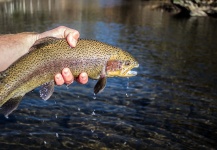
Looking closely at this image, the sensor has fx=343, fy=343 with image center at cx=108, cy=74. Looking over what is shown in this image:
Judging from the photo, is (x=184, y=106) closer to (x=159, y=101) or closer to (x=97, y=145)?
(x=159, y=101)

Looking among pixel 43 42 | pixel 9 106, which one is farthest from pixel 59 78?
pixel 9 106

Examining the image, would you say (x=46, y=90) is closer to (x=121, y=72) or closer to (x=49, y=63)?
(x=49, y=63)

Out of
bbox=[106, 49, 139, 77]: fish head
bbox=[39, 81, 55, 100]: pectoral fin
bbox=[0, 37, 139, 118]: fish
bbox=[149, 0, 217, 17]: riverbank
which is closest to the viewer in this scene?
bbox=[0, 37, 139, 118]: fish

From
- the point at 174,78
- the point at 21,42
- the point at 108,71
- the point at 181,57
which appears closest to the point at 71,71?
the point at 108,71

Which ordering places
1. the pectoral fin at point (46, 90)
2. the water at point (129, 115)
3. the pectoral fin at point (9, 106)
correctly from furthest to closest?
the water at point (129, 115), the pectoral fin at point (46, 90), the pectoral fin at point (9, 106)

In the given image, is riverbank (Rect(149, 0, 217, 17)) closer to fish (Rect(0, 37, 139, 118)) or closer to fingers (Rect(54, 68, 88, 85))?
fish (Rect(0, 37, 139, 118))

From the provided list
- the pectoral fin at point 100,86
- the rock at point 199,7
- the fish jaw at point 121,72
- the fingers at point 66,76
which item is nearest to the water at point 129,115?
the fish jaw at point 121,72

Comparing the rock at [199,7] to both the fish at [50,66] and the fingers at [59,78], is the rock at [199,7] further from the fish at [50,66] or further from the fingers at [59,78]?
the fingers at [59,78]

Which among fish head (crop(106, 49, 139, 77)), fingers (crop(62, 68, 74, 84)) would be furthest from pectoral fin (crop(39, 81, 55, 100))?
fish head (crop(106, 49, 139, 77))
